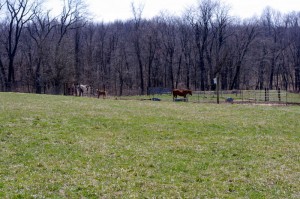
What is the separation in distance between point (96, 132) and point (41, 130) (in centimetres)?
220

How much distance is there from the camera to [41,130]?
14.1 m

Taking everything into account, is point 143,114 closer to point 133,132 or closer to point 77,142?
point 133,132

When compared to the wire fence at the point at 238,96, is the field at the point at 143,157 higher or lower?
lower

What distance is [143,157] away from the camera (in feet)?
35.0

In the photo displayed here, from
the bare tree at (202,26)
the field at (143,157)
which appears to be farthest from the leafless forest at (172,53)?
the field at (143,157)

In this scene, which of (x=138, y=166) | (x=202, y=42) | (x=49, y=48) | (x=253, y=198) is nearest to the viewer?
(x=253, y=198)

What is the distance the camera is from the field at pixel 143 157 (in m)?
7.70

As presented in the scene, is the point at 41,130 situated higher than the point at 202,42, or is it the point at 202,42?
the point at 202,42

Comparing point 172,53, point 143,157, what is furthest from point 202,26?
point 143,157

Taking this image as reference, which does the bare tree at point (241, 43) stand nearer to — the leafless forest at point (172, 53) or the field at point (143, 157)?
the leafless forest at point (172, 53)

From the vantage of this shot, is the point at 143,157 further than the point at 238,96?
No

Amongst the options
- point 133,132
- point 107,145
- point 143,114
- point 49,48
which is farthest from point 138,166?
point 49,48

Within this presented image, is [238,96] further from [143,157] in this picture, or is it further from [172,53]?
[143,157]

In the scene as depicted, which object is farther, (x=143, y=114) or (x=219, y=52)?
(x=219, y=52)
